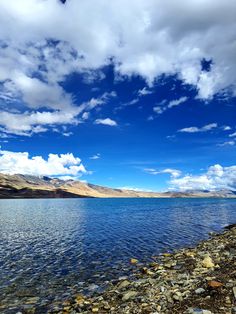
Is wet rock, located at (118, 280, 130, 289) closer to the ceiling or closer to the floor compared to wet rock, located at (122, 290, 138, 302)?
closer to the floor

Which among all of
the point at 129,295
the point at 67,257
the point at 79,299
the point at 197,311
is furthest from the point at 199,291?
the point at 67,257

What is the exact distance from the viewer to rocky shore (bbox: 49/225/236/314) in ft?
49.6

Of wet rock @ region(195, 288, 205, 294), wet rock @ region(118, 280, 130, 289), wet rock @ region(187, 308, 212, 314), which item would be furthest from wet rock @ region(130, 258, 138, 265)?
wet rock @ region(187, 308, 212, 314)

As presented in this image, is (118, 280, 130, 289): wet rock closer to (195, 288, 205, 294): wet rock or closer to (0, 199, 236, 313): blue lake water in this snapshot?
(0, 199, 236, 313): blue lake water

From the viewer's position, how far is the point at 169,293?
17781 mm

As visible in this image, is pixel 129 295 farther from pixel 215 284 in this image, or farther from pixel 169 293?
pixel 215 284

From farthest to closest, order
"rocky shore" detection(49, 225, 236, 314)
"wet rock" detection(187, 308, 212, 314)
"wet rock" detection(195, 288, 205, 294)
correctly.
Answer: "wet rock" detection(195, 288, 205, 294), "rocky shore" detection(49, 225, 236, 314), "wet rock" detection(187, 308, 212, 314)

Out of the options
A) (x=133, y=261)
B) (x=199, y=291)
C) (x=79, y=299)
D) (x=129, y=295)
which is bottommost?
(x=79, y=299)

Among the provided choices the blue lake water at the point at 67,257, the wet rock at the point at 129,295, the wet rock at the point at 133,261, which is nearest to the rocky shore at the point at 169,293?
the wet rock at the point at 129,295

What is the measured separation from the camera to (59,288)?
2283cm

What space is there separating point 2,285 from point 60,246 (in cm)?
1709

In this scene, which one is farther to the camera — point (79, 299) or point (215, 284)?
point (79, 299)

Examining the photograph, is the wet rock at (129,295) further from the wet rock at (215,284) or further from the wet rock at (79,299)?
the wet rock at (215,284)

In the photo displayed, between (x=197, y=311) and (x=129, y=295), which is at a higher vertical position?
(x=197, y=311)
